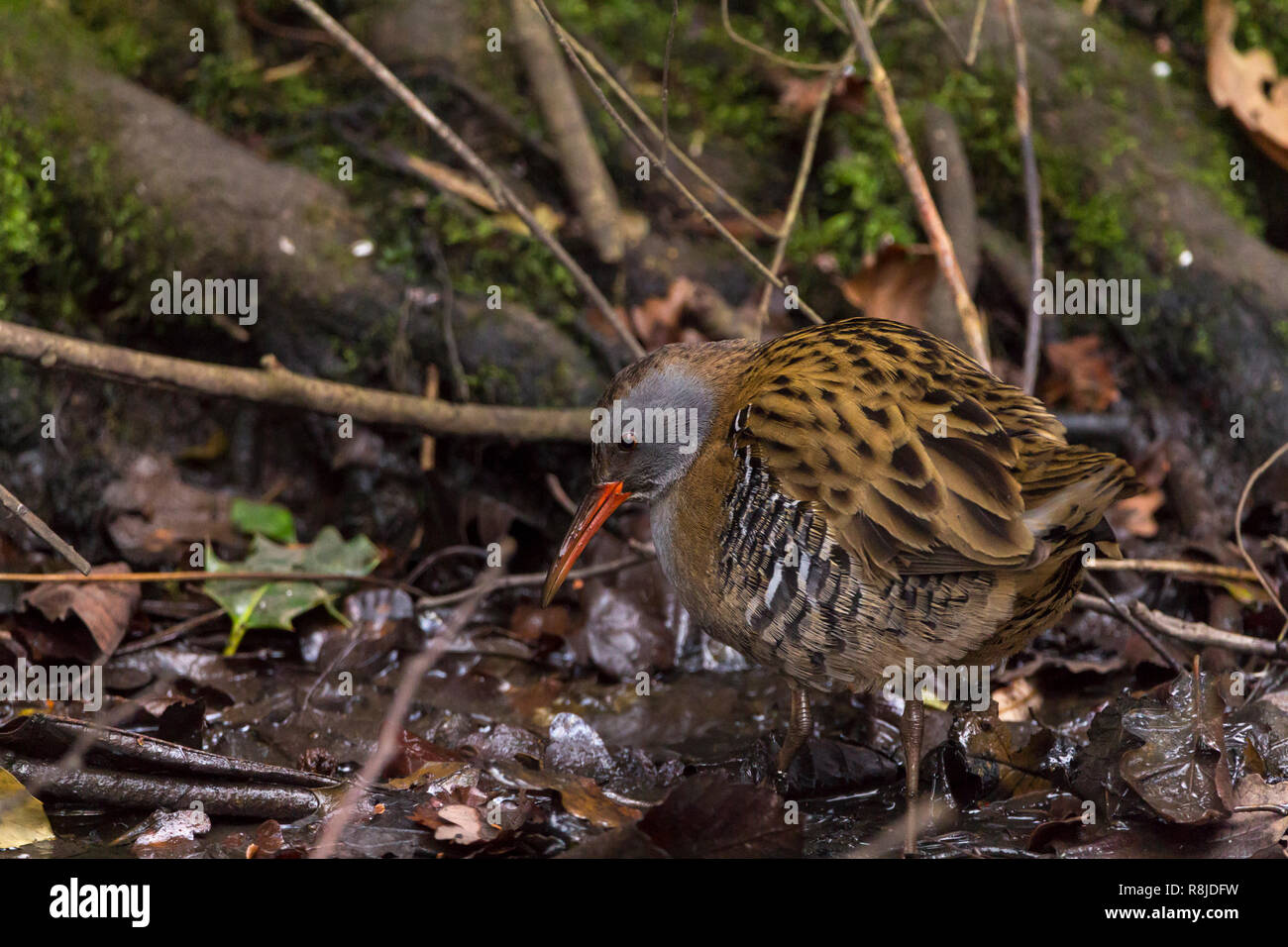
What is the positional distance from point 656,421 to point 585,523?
419 millimetres

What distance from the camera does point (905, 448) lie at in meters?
3.20

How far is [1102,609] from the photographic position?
13.5 ft

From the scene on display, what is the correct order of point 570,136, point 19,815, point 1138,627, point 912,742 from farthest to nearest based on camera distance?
point 570,136
point 1138,627
point 912,742
point 19,815

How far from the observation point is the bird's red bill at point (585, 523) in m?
3.87

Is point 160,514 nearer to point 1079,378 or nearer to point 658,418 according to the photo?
point 658,418

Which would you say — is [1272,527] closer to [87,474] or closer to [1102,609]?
[1102,609]

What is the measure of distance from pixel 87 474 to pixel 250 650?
3.85ft

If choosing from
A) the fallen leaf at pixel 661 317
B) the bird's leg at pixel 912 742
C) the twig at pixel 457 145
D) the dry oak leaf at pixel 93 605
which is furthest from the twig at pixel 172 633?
the bird's leg at pixel 912 742

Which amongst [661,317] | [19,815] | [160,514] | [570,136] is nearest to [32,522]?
[19,815]

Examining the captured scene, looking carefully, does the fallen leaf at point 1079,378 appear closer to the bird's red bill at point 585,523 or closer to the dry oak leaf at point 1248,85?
the dry oak leaf at point 1248,85

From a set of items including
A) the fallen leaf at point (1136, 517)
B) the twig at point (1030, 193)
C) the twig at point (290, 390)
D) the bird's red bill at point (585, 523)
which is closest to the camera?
the bird's red bill at point (585, 523)

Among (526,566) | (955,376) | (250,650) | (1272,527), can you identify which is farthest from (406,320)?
(1272,527)

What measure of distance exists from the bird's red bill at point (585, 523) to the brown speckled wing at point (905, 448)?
588 millimetres

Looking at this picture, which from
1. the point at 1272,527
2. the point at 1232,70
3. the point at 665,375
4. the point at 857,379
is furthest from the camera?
the point at 1232,70
